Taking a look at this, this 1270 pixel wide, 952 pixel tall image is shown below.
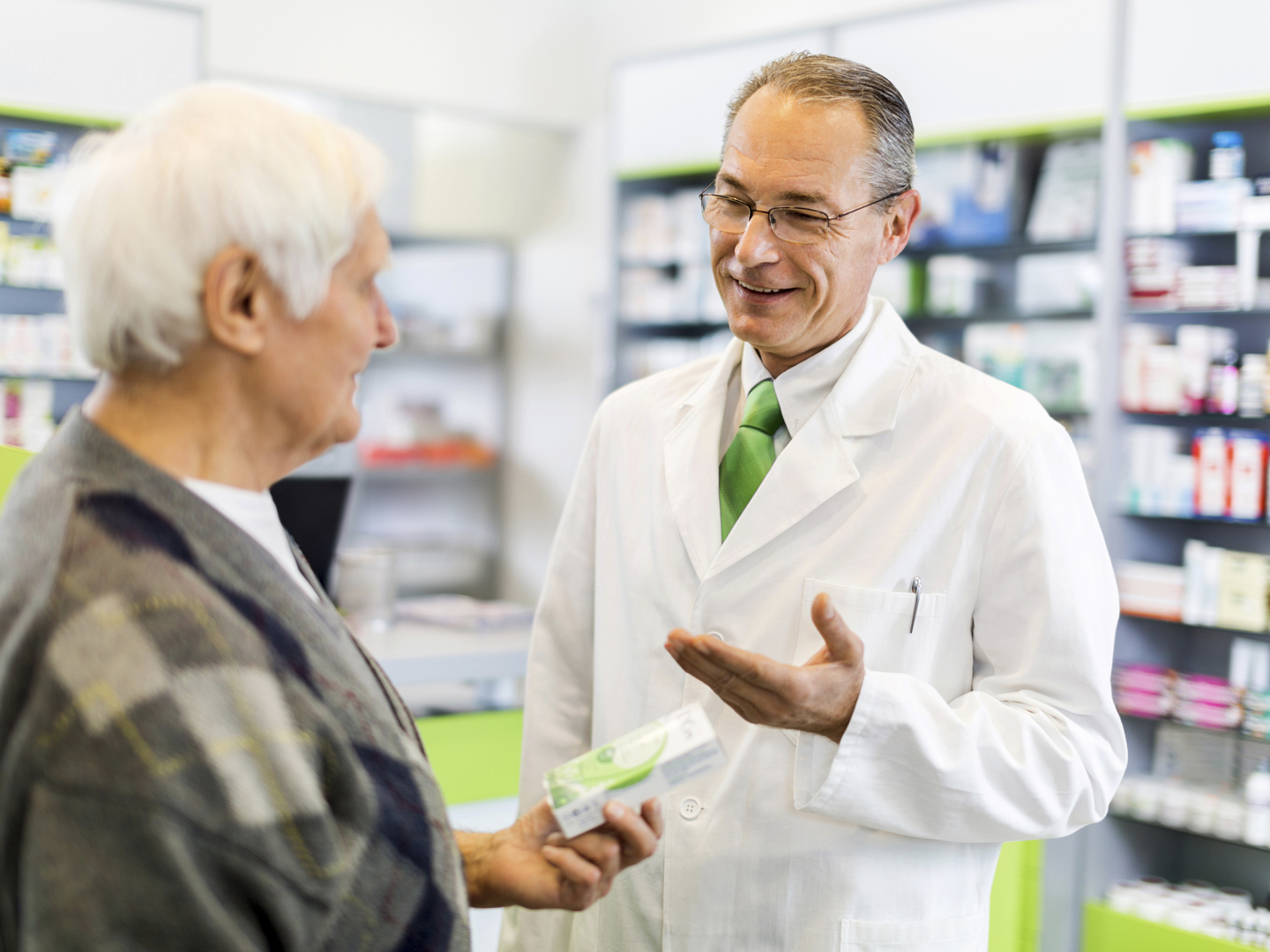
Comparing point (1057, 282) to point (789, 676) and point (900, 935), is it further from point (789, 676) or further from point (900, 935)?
point (789, 676)

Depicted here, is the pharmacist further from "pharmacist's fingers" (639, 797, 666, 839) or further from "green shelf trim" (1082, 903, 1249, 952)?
"green shelf trim" (1082, 903, 1249, 952)

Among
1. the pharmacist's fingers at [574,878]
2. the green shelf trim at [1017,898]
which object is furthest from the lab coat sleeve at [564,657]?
the green shelf trim at [1017,898]

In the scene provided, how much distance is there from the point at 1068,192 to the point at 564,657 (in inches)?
116

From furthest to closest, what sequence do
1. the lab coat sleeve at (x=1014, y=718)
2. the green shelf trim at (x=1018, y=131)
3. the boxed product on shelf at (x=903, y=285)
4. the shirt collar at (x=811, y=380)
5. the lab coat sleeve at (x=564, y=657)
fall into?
the boxed product on shelf at (x=903, y=285)
the green shelf trim at (x=1018, y=131)
the lab coat sleeve at (x=564, y=657)
the shirt collar at (x=811, y=380)
the lab coat sleeve at (x=1014, y=718)

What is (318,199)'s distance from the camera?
896mm

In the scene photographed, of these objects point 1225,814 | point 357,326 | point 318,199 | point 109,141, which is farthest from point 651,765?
point 1225,814

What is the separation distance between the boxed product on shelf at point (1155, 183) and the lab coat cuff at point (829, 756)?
109 inches

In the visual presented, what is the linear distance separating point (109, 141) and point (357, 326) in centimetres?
23

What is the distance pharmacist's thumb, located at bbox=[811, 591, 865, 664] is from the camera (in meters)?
1.11

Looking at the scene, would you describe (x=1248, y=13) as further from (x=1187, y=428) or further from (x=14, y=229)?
(x=14, y=229)

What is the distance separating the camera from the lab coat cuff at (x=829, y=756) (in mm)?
1235

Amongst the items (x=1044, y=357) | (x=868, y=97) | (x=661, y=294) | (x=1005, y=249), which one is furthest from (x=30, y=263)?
(x=868, y=97)

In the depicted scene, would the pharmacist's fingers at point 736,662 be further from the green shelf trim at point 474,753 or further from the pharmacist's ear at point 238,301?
the green shelf trim at point 474,753

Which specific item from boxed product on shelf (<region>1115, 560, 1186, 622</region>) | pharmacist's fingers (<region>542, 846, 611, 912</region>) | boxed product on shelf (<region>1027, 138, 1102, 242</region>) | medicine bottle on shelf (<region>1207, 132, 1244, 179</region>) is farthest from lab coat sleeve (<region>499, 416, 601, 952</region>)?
boxed product on shelf (<region>1027, 138, 1102, 242</region>)
